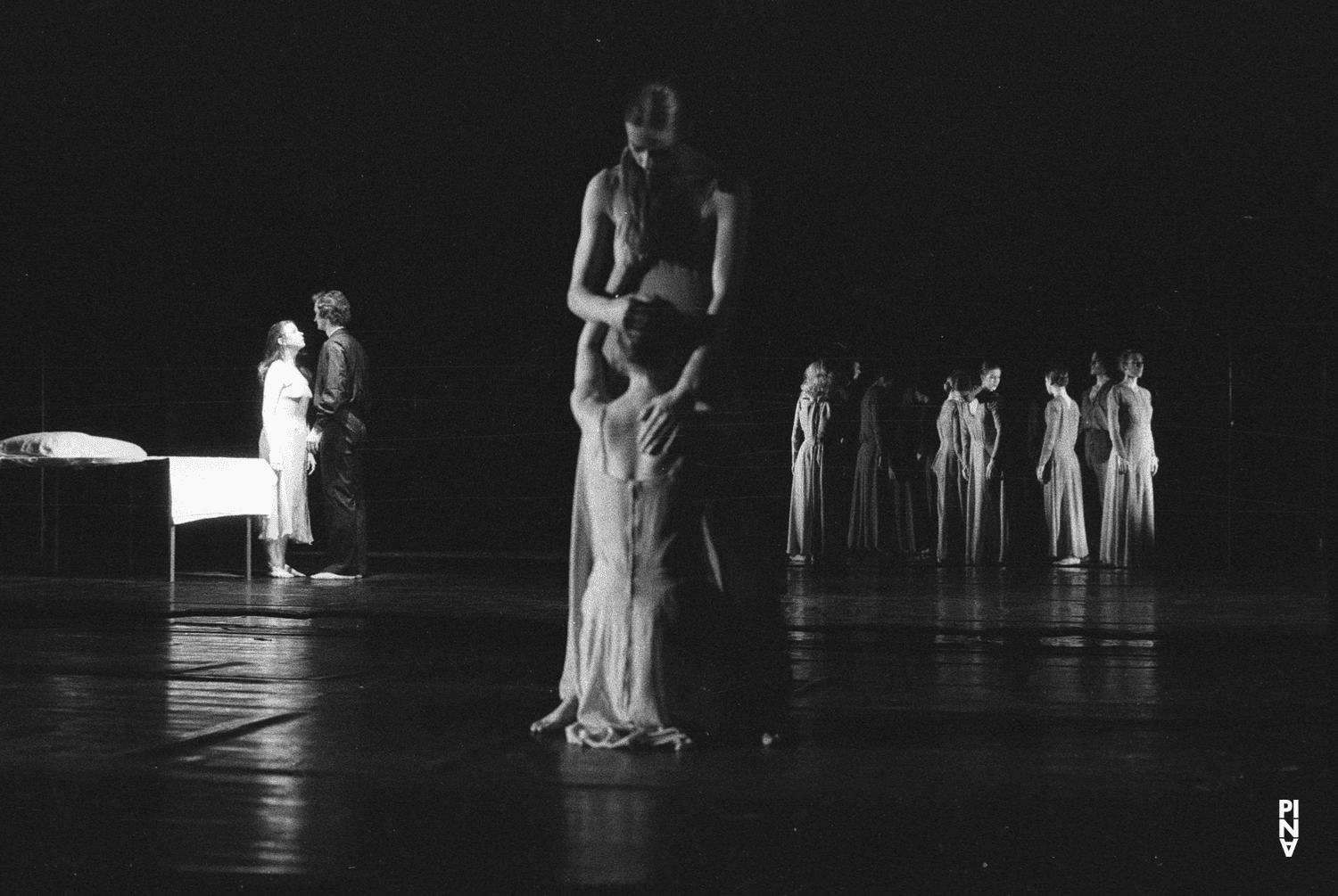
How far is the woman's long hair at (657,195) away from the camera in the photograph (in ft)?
26.5

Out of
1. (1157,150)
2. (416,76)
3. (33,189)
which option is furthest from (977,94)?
(33,189)

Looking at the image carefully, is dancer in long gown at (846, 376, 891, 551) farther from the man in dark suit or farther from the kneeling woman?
the kneeling woman

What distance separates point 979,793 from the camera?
7.12 m

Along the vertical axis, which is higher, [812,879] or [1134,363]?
[1134,363]

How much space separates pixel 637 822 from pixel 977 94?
874 inches

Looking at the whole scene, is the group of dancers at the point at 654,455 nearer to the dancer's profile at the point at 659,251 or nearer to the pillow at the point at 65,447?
the dancer's profile at the point at 659,251

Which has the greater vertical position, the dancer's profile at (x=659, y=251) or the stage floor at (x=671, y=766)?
the dancer's profile at (x=659, y=251)

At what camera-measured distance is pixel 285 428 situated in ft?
58.4

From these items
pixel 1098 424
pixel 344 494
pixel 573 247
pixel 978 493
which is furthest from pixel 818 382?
pixel 573 247

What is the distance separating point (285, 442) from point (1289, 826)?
41.1 feet

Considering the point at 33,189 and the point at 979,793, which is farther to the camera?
the point at 33,189

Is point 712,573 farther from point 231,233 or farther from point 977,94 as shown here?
point 231,233

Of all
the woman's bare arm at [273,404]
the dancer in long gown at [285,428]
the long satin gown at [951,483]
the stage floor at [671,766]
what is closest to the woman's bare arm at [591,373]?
the stage floor at [671,766]

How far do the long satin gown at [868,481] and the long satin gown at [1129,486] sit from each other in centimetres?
228
